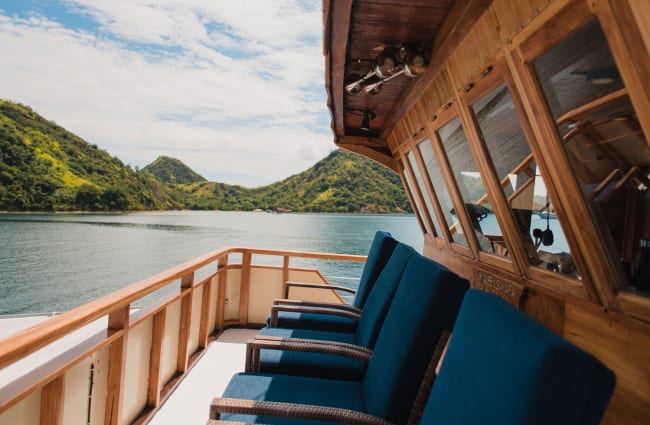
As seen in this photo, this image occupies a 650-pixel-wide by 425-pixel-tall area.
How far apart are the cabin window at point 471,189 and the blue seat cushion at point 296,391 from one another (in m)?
1.15

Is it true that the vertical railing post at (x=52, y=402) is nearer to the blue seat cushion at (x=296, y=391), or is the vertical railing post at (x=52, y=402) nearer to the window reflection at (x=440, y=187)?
the blue seat cushion at (x=296, y=391)

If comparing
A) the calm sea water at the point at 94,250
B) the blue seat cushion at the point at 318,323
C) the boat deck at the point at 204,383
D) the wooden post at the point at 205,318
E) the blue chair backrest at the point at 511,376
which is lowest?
the calm sea water at the point at 94,250

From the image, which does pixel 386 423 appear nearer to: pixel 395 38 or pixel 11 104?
pixel 395 38

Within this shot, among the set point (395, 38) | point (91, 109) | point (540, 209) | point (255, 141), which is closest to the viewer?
point (540, 209)

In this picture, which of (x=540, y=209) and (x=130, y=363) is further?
(x=130, y=363)

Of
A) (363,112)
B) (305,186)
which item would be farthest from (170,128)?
(363,112)

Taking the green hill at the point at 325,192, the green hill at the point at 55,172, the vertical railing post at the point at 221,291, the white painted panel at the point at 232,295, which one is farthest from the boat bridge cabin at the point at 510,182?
the green hill at the point at 55,172

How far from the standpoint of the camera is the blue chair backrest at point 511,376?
0.55 meters

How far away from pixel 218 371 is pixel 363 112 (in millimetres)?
2511

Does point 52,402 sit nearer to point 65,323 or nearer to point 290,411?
point 65,323

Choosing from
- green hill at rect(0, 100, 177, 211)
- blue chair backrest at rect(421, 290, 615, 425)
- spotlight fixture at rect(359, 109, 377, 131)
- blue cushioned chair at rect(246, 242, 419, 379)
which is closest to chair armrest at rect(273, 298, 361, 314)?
blue cushioned chair at rect(246, 242, 419, 379)

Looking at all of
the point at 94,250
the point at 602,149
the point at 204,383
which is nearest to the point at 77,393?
the point at 204,383

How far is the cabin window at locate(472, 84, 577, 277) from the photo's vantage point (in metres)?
1.65

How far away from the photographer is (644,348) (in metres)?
1.15
